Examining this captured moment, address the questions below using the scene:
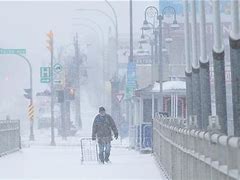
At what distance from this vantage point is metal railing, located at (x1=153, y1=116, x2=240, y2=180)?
874 centimetres

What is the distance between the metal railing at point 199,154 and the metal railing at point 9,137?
518 inches

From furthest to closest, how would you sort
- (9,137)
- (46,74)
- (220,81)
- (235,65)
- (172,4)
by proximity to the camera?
(172,4), (46,74), (9,137), (220,81), (235,65)

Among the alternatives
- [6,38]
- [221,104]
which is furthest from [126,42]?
[221,104]

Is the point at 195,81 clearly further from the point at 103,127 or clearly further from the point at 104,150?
the point at 104,150

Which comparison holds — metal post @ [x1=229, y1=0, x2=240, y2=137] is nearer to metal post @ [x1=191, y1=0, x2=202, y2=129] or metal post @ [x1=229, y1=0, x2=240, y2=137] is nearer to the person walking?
metal post @ [x1=191, y1=0, x2=202, y2=129]

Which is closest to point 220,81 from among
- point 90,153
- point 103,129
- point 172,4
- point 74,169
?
point 74,169

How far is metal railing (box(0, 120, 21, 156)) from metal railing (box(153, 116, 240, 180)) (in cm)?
1316

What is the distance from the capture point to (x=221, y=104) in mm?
18125

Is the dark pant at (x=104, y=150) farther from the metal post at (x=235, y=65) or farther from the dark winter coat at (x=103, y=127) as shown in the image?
the metal post at (x=235, y=65)

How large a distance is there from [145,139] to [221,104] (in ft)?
59.4

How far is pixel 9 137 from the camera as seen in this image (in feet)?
117

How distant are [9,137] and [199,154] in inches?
939

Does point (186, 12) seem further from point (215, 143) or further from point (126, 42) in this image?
point (126, 42)

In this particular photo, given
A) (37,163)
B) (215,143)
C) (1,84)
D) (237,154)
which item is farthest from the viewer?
(1,84)
